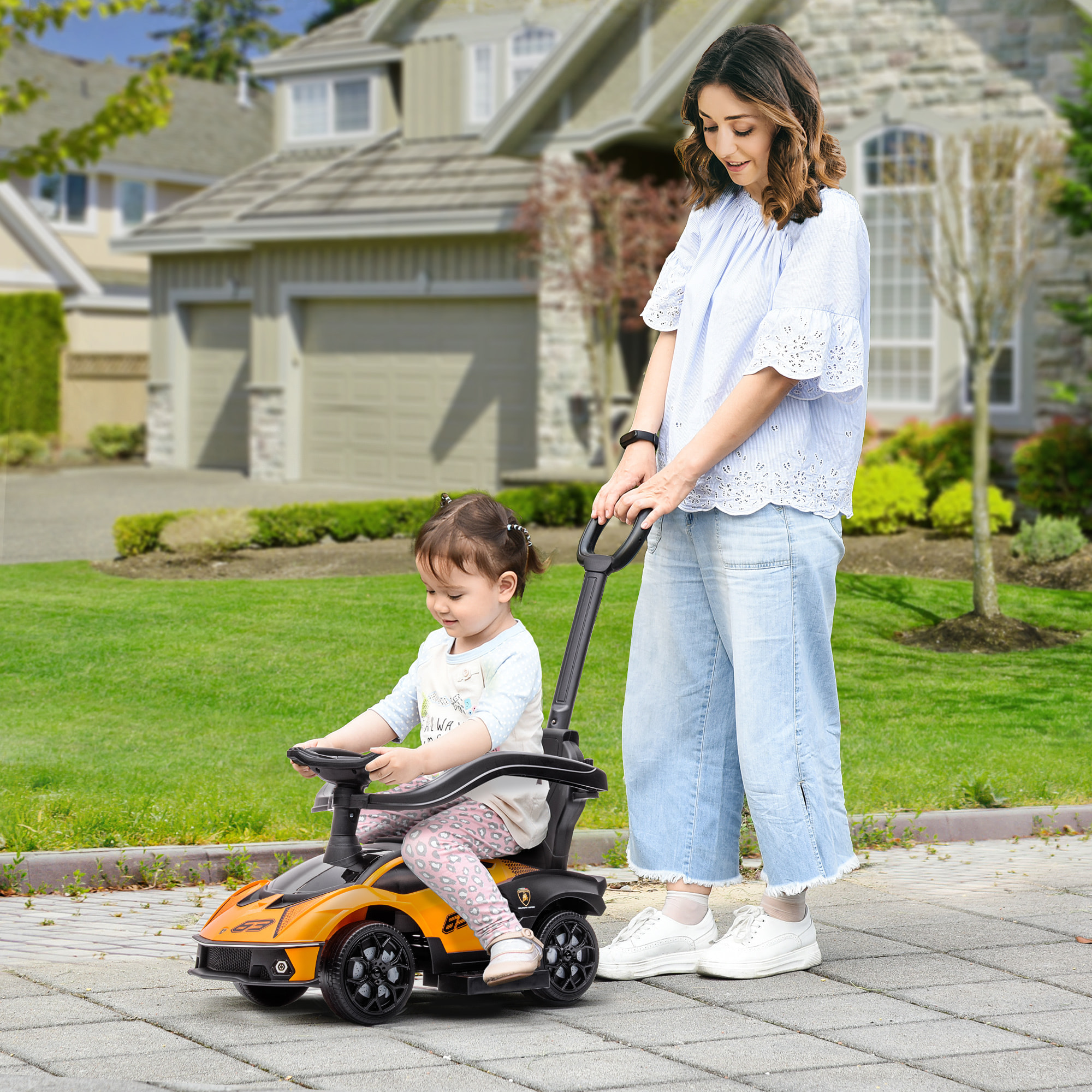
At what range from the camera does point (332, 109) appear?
24.8m

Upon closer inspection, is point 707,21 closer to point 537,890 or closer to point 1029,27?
point 1029,27

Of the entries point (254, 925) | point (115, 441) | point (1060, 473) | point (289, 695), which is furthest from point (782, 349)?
point (115, 441)

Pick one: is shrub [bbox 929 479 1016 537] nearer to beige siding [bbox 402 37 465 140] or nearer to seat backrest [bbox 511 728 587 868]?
seat backrest [bbox 511 728 587 868]

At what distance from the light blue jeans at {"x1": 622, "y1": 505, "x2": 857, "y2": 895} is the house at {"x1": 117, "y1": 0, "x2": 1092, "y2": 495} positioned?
10.6 metres

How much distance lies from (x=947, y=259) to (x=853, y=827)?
9614 mm

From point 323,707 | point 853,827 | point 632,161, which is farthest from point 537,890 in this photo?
point 632,161

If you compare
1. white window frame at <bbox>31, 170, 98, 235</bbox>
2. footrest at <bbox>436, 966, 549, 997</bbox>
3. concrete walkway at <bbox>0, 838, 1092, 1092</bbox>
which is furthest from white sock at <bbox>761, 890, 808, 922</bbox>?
white window frame at <bbox>31, 170, 98, 235</bbox>

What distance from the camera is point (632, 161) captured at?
60.3ft

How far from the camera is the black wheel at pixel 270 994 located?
3.68 meters

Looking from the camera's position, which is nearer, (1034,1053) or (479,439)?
(1034,1053)

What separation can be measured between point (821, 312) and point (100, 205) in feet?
110

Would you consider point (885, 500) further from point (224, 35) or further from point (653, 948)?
point (224, 35)

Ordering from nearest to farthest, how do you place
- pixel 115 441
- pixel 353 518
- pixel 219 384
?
1. pixel 353 518
2. pixel 219 384
3. pixel 115 441

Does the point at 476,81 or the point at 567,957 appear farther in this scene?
the point at 476,81
